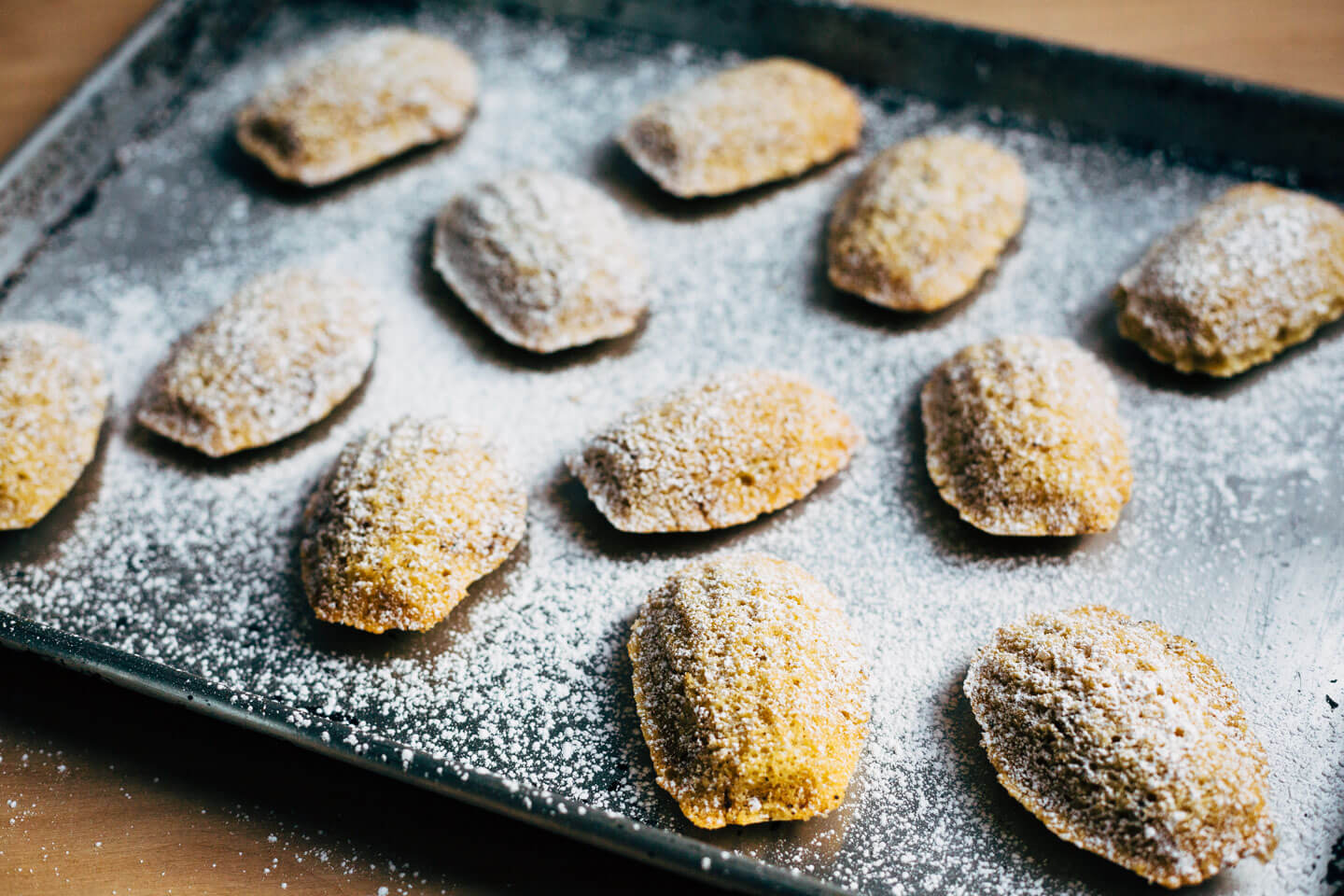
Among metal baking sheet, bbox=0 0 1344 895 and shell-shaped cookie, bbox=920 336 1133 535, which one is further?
shell-shaped cookie, bbox=920 336 1133 535

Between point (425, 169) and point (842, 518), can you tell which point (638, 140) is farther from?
point (842, 518)

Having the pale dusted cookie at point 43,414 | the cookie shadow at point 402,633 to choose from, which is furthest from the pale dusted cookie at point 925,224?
the pale dusted cookie at point 43,414

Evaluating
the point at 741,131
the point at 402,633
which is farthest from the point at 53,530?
the point at 741,131

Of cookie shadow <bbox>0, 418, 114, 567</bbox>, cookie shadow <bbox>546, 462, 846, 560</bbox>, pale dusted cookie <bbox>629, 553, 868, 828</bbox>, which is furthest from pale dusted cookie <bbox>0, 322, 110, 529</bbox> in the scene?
pale dusted cookie <bbox>629, 553, 868, 828</bbox>

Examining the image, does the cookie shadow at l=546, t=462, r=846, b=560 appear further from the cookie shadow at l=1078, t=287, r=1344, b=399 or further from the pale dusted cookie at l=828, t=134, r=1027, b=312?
the cookie shadow at l=1078, t=287, r=1344, b=399

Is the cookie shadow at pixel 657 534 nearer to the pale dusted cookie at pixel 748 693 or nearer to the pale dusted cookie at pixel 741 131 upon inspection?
the pale dusted cookie at pixel 748 693

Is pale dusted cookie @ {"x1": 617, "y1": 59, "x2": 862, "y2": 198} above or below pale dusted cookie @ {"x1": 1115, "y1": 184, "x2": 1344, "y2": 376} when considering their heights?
above

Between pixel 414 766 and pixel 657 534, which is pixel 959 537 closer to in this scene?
pixel 657 534
